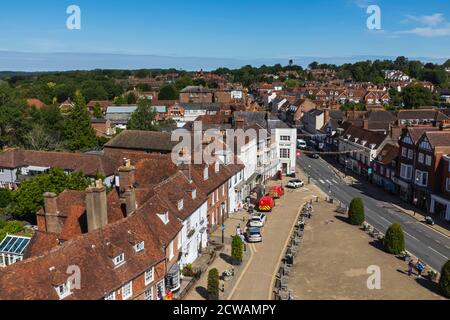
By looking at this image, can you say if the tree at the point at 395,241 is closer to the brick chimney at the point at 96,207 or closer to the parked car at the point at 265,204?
the parked car at the point at 265,204

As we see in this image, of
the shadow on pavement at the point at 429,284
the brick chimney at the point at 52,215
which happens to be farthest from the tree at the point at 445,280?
the brick chimney at the point at 52,215

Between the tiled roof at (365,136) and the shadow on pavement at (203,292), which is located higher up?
the tiled roof at (365,136)

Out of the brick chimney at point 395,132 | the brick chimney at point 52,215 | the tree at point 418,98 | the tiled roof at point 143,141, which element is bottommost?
the brick chimney at point 52,215

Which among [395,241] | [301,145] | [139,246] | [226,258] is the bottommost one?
[226,258]

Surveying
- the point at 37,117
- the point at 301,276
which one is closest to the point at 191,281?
the point at 301,276

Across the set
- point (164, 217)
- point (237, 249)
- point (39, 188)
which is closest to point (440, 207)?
point (237, 249)

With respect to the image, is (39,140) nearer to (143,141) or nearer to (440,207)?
(143,141)

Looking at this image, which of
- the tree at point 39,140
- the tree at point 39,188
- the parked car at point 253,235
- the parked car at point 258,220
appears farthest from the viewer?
the tree at point 39,140

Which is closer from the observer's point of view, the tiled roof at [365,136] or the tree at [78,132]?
the tiled roof at [365,136]
